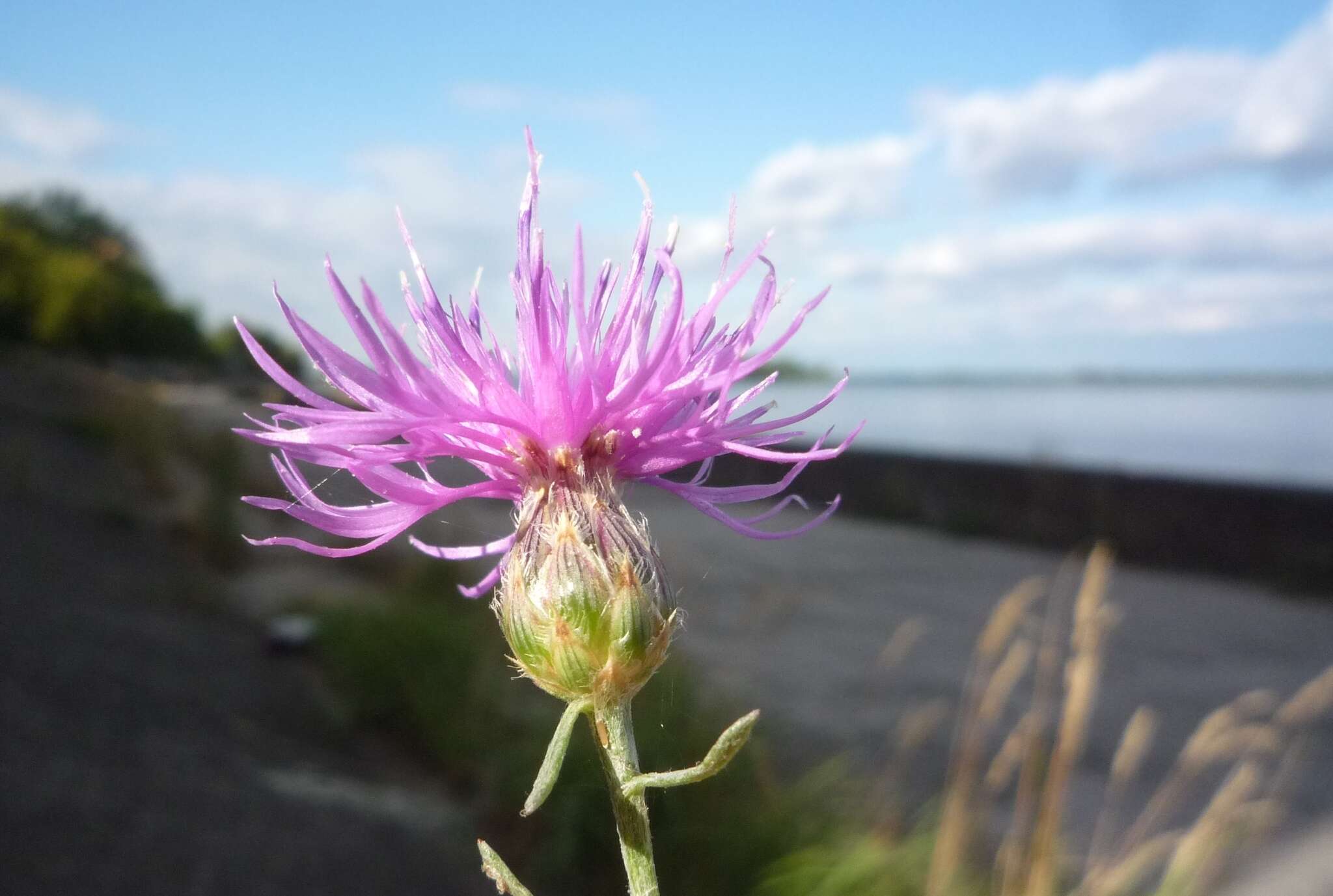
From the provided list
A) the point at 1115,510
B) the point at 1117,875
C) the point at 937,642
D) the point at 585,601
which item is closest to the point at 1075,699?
Answer: the point at 1117,875

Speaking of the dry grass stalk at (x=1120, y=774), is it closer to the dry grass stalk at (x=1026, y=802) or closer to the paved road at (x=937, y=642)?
the paved road at (x=937, y=642)

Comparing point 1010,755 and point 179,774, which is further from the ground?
point 1010,755

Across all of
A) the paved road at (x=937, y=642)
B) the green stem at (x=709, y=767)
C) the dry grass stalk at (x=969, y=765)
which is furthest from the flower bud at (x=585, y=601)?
the paved road at (x=937, y=642)

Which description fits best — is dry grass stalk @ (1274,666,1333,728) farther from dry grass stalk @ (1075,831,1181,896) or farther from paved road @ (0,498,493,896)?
paved road @ (0,498,493,896)

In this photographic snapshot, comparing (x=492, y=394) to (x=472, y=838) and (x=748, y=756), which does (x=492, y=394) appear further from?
(x=472, y=838)

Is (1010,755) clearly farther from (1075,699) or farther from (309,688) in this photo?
(309,688)

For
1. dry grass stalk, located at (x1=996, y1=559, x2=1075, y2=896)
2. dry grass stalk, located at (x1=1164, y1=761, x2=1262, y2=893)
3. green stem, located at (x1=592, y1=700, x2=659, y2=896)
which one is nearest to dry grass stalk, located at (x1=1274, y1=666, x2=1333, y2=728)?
dry grass stalk, located at (x1=1164, y1=761, x2=1262, y2=893)
